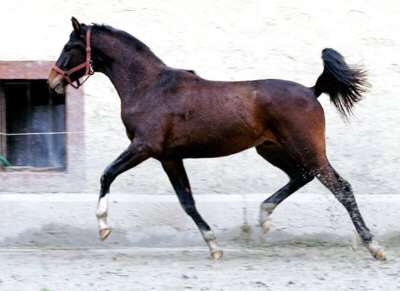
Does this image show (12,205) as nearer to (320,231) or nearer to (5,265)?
(5,265)

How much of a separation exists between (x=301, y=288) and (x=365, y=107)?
7.64ft

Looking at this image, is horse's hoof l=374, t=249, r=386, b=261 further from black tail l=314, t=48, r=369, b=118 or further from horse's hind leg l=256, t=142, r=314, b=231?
black tail l=314, t=48, r=369, b=118

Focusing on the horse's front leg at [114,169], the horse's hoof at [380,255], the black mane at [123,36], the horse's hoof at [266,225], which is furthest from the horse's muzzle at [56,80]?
the horse's hoof at [380,255]

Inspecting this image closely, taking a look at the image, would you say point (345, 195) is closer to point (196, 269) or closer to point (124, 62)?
point (196, 269)

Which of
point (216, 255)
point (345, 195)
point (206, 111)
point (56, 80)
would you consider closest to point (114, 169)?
point (206, 111)

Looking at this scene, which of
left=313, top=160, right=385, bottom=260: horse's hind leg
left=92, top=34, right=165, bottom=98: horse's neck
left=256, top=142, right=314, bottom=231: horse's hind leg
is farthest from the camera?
left=256, top=142, right=314, bottom=231: horse's hind leg

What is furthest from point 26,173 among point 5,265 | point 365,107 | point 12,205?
point 365,107

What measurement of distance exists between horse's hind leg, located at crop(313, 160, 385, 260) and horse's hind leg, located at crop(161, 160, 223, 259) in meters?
1.06

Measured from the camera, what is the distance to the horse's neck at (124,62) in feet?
19.0

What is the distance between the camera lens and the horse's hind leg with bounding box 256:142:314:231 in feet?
19.4

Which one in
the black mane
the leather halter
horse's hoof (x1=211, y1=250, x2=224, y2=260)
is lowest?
horse's hoof (x1=211, y1=250, x2=224, y2=260)

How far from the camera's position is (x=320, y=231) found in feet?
21.0

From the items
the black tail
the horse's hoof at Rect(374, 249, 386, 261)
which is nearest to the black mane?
the black tail

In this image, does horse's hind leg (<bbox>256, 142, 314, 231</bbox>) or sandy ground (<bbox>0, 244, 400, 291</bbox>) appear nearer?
sandy ground (<bbox>0, 244, 400, 291</bbox>)
